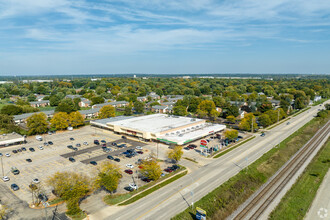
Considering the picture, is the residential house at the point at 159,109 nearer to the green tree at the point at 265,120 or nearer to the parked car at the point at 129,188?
the green tree at the point at 265,120

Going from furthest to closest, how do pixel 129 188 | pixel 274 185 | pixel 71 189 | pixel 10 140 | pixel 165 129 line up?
1. pixel 165 129
2. pixel 10 140
3. pixel 274 185
4. pixel 129 188
5. pixel 71 189

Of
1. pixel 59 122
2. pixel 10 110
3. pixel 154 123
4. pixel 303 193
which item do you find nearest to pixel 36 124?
pixel 59 122

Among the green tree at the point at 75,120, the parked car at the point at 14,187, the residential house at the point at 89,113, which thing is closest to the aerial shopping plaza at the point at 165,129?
the green tree at the point at 75,120

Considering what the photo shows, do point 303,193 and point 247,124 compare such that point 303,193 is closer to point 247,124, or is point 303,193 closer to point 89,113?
point 247,124

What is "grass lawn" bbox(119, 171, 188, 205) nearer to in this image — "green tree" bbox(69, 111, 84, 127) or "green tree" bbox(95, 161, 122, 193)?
"green tree" bbox(95, 161, 122, 193)

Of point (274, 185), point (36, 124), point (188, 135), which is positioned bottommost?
point (274, 185)

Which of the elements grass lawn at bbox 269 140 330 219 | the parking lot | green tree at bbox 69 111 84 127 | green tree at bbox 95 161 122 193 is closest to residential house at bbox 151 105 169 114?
the parking lot
